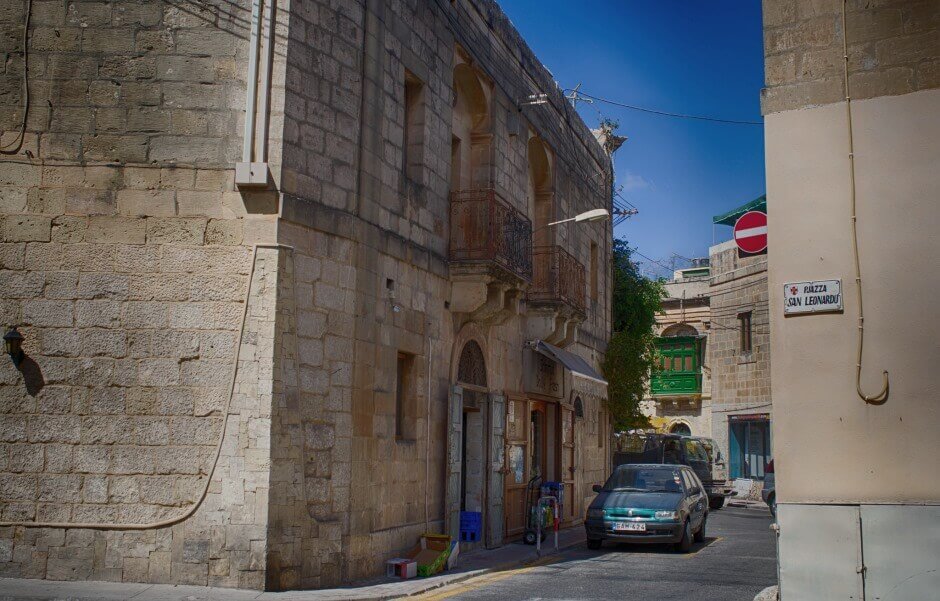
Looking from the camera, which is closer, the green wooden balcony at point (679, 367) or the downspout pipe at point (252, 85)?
the downspout pipe at point (252, 85)

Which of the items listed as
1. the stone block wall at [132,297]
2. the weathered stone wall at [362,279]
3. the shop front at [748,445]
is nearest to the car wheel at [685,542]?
the weathered stone wall at [362,279]

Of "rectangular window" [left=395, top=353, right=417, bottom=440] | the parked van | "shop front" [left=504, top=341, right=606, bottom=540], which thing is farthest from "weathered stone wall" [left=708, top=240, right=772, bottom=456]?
"rectangular window" [left=395, top=353, right=417, bottom=440]

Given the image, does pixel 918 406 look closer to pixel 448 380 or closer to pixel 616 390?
pixel 448 380

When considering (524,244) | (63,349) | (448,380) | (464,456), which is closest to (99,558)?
(63,349)

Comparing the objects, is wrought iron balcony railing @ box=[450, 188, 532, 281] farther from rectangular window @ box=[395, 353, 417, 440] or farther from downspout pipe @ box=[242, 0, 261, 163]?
downspout pipe @ box=[242, 0, 261, 163]

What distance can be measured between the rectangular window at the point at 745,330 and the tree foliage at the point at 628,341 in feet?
18.2

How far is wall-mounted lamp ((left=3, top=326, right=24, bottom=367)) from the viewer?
978cm

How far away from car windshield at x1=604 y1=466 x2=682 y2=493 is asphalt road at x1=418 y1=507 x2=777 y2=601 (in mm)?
998

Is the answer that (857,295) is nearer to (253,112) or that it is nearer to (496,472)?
(253,112)

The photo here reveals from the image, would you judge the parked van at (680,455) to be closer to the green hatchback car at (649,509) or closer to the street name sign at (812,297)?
the green hatchback car at (649,509)

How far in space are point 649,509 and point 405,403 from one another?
16.3 feet

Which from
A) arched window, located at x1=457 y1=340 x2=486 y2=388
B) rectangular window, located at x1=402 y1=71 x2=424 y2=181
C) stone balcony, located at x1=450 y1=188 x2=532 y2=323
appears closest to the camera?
rectangular window, located at x1=402 y1=71 x2=424 y2=181

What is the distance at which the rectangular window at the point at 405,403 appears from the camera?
12.9 m

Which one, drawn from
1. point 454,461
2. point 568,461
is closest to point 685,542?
point 454,461
